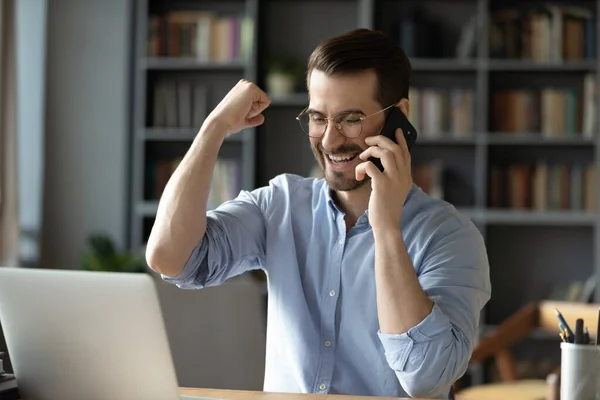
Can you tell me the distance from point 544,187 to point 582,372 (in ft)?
12.3

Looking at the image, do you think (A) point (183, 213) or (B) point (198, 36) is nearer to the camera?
(A) point (183, 213)

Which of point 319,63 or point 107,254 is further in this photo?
point 107,254

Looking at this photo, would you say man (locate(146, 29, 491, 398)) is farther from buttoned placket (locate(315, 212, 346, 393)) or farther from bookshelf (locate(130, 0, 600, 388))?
bookshelf (locate(130, 0, 600, 388))

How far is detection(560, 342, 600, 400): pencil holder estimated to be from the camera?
4.91 ft

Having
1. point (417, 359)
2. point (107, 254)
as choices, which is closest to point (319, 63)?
point (417, 359)

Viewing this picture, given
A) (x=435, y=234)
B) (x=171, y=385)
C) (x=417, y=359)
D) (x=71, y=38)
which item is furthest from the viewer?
(x=71, y=38)

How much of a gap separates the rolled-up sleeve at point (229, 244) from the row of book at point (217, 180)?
316 centimetres

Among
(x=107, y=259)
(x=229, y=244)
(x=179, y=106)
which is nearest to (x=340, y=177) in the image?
(x=229, y=244)

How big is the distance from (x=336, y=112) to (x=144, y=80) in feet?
11.7

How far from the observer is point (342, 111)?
1921 mm

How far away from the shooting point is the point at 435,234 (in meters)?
1.91

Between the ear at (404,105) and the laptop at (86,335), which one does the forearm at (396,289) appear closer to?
the ear at (404,105)

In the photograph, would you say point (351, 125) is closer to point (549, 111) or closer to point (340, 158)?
point (340, 158)

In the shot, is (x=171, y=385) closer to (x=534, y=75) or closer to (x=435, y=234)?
(x=435, y=234)
